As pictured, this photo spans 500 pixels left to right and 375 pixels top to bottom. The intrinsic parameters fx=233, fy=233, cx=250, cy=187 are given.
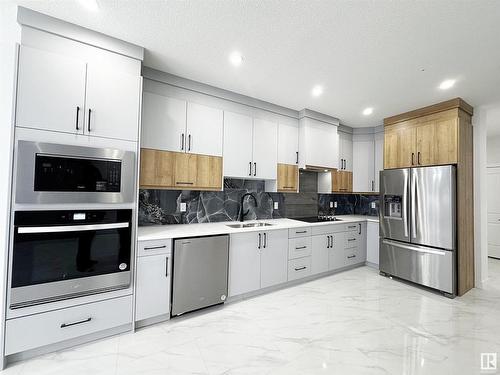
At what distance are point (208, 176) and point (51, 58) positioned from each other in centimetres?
174

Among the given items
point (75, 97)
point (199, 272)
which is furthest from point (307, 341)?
point (75, 97)

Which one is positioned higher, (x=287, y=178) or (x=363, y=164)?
(x=363, y=164)

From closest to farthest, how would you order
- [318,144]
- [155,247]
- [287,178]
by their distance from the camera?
[155,247] < [287,178] < [318,144]

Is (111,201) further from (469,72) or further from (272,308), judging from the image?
(469,72)

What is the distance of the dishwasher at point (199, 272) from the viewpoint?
237cm

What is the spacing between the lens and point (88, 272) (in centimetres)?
195

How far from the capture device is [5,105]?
6.03 ft

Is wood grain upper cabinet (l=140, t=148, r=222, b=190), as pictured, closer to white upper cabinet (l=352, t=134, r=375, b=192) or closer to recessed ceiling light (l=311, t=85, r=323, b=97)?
recessed ceiling light (l=311, t=85, r=323, b=97)

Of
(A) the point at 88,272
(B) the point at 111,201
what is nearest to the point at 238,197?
(B) the point at 111,201

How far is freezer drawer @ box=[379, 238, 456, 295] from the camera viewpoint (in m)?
3.06

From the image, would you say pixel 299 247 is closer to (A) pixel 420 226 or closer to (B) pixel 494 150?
(A) pixel 420 226

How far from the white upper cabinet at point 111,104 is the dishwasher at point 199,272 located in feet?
3.92

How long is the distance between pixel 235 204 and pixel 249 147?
34.9 inches

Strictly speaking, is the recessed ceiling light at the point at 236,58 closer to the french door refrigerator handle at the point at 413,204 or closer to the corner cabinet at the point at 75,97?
the corner cabinet at the point at 75,97
